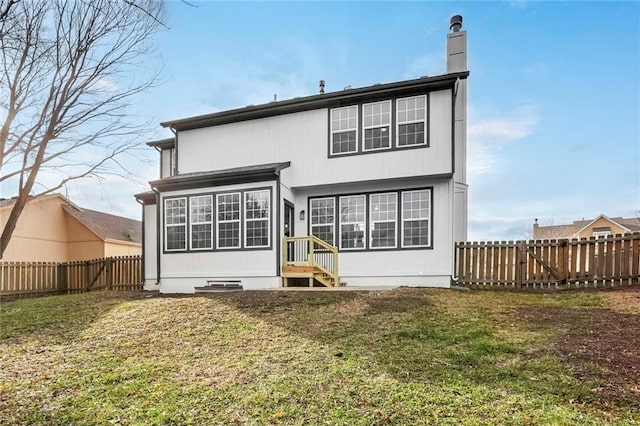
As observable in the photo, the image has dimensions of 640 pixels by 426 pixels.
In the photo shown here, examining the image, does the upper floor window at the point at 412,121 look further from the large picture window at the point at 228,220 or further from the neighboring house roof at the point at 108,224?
the neighboring house roof at the point at 108,224

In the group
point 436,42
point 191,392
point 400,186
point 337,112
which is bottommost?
point 191,392

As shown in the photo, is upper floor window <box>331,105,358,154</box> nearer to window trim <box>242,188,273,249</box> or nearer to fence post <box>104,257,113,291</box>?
window trim <box>242,188,273,249</box>

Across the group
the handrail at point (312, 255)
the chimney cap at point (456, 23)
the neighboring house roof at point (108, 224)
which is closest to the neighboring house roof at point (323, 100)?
the chimney cap at point (456, 23)

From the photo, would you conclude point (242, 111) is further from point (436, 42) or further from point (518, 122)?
point (518, 122)

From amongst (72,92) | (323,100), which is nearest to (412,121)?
(323,100)

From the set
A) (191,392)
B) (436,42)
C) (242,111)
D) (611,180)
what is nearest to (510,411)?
(191,392)

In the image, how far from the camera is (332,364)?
14.4ft

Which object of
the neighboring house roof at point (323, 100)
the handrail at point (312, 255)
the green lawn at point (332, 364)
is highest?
the neighboring house roof at point (323, 100)

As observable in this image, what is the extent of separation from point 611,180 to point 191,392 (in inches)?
810

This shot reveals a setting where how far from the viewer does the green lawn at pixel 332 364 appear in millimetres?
3352

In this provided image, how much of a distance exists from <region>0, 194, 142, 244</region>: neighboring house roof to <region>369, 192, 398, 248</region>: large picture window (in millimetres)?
17095

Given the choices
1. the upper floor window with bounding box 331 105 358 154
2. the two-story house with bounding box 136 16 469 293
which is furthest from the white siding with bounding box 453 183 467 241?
the upper floor window with bounding box 331 105 358 154

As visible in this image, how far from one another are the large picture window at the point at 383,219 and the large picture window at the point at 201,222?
5.20 m

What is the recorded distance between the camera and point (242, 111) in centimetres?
1235
